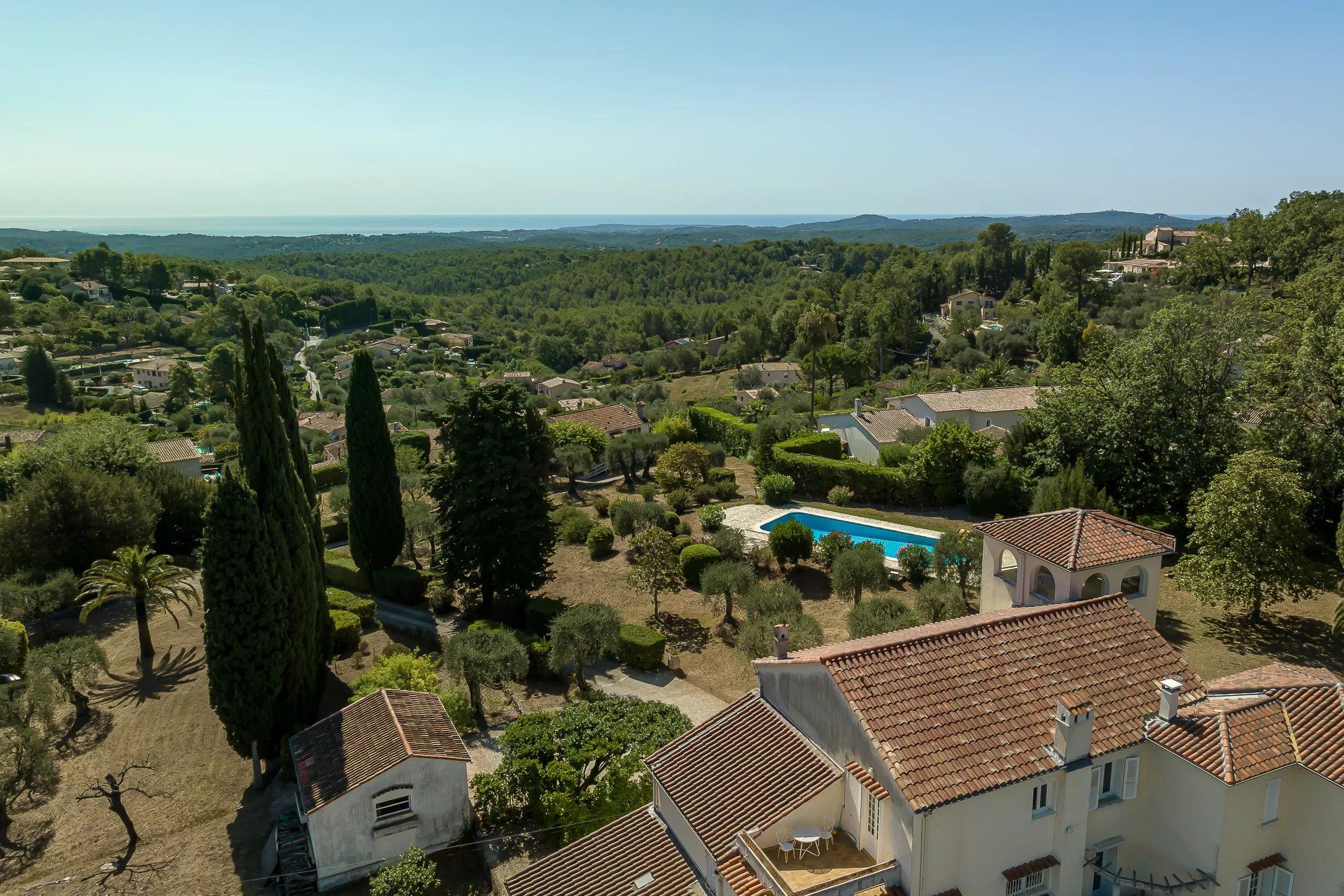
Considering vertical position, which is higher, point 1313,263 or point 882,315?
point 1313,263

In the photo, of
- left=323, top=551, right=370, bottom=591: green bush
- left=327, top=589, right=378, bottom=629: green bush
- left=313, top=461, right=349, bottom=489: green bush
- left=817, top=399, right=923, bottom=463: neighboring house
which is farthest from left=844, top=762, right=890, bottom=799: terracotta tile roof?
left=313, top=461, right=349, bottom=489: green bush

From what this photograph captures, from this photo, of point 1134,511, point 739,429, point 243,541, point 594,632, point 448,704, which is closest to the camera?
point 243,541

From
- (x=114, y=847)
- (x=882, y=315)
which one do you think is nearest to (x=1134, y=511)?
(x=114, y=847)

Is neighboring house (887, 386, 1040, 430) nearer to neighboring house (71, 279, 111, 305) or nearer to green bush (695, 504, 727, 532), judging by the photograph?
green bush (695, 504, 727, 532)

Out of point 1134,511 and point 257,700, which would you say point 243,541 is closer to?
point 257,700

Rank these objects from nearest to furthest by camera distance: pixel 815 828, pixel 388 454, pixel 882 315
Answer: pixel 815 828 < pixel 388 454 < pixel 882 315

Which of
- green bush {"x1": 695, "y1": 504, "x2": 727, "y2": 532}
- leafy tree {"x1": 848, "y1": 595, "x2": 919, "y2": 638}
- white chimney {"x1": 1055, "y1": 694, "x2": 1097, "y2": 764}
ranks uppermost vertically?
white chimney {"x1": 1055, "y1": 694, "x2": 1097, "y2": 764}

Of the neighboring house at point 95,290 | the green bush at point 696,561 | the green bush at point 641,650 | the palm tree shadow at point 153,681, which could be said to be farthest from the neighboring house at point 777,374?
the neighboring house at point 95,290
